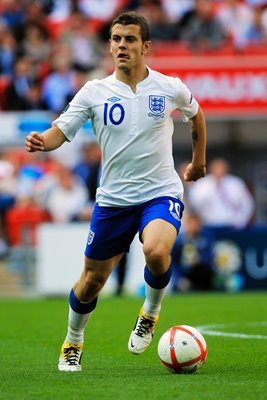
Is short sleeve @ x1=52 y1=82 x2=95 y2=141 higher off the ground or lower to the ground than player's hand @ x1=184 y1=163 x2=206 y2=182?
higher

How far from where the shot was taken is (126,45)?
23.8 feet

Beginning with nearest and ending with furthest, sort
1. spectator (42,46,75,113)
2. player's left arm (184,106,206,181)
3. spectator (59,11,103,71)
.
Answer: player's left arm (184,106,206,181)
spectator (42,46,75,113)
spectator (59,11,103,71)

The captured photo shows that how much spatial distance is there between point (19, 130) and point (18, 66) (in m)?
1.94

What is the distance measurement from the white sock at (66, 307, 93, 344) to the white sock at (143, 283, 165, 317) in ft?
1.37

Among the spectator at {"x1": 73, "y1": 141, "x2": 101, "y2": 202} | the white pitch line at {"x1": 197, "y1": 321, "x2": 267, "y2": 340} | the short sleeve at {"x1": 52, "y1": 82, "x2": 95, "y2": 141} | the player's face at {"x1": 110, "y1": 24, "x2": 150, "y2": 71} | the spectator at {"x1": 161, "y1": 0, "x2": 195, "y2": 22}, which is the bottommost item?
the spectator at {"x1": 73, "y1": 141, "x2": 101, "y2": 202}

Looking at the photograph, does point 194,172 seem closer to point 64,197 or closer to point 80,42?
point 64,197

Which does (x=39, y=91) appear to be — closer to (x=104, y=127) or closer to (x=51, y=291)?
(x=51, y=291)

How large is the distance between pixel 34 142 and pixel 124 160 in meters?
0.67

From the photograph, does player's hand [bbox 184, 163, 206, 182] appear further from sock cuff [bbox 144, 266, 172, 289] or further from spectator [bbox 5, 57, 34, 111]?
spectator [bbox 5, 57, 34, 111]

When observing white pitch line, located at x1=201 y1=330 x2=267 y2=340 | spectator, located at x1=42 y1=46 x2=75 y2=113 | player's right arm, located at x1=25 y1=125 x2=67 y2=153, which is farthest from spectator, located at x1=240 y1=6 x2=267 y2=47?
player's right arm, located at x1=25 y1=125 x2=67 y2=153

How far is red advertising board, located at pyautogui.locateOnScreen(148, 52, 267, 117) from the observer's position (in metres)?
19.3

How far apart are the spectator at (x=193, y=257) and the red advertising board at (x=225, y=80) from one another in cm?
330

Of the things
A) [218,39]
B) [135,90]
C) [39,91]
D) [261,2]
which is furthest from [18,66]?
[135,90]

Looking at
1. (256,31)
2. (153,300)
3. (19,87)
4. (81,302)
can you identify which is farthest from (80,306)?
(256,31)
